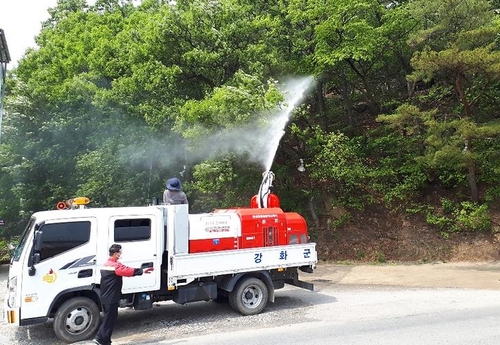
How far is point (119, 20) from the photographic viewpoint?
88.0 ft

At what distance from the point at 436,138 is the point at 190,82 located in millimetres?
9749

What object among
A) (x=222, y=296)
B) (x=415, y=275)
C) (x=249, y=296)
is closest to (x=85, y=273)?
(x=222, y=296)

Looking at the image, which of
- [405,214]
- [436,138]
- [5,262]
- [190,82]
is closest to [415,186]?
[405,214]

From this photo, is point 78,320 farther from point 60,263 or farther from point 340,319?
point 340,319

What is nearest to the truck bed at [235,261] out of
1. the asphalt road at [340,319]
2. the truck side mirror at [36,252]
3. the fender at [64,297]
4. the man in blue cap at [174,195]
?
the asphalt road at [340,319]

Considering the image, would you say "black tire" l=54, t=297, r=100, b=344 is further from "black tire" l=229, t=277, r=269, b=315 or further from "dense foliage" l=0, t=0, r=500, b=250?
"dense foliage" l=0, t=0, r=500, b=250

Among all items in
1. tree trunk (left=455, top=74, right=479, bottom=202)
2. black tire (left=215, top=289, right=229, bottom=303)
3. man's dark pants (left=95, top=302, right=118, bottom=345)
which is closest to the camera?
man's dark pants (left=95, top=302, right=118, bottom=345)

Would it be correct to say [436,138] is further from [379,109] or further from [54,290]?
[54,290]

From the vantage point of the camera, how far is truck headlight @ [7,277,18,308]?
761 cm

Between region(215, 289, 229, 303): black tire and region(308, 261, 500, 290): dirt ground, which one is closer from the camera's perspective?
region(215, 289, 229, 303): black tire

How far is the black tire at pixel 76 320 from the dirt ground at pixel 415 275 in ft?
21.3

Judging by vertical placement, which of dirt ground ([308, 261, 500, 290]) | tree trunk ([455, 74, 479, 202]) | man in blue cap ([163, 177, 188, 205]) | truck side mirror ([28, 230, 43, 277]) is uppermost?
tree trunk ([455, 74, 479, 202])

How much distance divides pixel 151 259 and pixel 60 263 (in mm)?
1653

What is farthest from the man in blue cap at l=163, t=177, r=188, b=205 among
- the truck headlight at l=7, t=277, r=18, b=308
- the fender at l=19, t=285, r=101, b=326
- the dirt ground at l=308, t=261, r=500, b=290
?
the dirt ground at l=308, t=261, r=500, b=290
